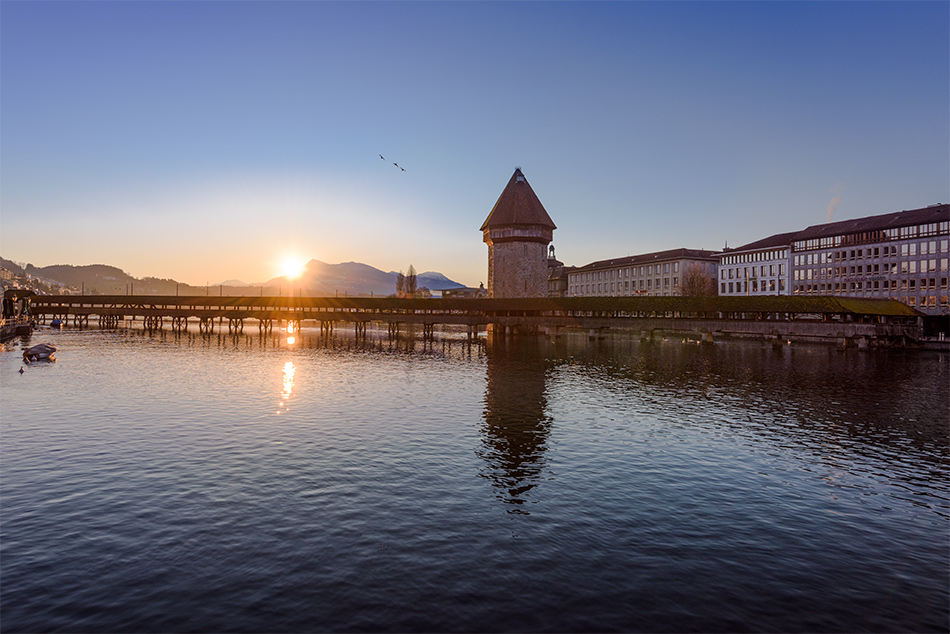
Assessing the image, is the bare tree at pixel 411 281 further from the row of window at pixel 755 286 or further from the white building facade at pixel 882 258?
the white building facade at pixel 882 258

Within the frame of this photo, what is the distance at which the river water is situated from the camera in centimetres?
912

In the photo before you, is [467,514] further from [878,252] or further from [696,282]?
[696,282]

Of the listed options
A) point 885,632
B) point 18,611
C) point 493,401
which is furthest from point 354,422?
point 885,632

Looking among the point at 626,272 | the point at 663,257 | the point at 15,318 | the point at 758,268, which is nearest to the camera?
the point at 15,318

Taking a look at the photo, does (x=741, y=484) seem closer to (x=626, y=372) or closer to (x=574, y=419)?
(x=574, y=419)

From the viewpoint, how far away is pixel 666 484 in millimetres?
15617

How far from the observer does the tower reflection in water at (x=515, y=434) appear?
50.5 ft

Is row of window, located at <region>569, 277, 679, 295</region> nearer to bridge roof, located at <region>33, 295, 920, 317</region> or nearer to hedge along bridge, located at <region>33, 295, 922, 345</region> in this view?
hedge along bridge, located at <region>33, 295, 922, 345</region>

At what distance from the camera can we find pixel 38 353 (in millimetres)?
43219

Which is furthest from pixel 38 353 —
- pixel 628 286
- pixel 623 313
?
pixel 628 286

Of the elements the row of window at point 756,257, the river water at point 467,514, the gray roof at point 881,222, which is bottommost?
the river water at point 467,514

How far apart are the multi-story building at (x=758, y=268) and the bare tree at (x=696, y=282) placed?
437cm

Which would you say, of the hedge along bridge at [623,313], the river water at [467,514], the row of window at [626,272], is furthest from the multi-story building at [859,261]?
the river water at [467,514]

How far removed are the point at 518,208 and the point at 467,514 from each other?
8329 centimetres
